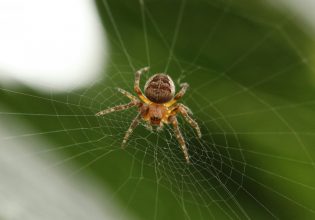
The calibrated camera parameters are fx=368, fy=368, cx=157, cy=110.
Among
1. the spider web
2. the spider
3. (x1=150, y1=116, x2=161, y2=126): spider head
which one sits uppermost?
the spider

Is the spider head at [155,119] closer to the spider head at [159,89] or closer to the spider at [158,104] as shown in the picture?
the spider at [158,104]

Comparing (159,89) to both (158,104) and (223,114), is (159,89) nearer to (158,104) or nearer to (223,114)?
(158,104)

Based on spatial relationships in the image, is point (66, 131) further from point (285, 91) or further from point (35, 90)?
point (285, 91)

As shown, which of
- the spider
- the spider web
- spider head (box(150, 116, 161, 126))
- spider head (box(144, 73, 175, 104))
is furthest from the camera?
spider head (box(150, 116, 161, 126))

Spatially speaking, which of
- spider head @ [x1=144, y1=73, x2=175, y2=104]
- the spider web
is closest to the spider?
spider head @ [x1=144, y1=73, x2=175, y2=104]

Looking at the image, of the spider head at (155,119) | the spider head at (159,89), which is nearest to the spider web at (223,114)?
the spider head at (159,89)

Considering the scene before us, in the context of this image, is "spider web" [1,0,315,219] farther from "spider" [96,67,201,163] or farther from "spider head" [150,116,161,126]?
"spider head" [150,116,161,126]

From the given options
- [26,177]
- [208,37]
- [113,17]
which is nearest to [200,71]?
[208,37]
